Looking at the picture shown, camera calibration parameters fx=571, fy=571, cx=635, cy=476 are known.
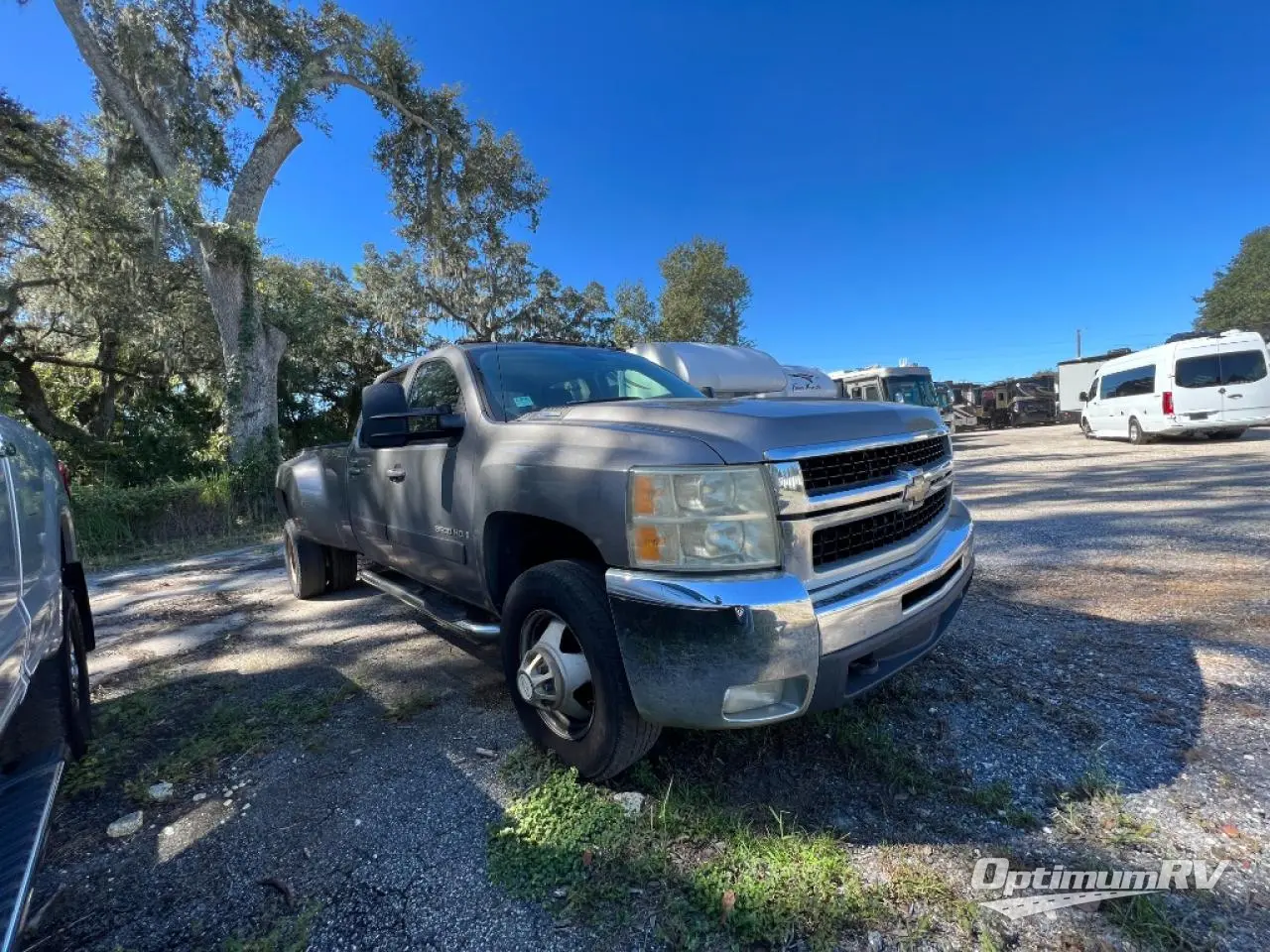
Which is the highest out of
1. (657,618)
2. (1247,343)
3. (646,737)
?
(1247,343)

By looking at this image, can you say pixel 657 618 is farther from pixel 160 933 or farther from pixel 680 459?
pixel 160 933

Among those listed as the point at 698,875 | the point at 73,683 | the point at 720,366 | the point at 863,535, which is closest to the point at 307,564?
the point at 73,683

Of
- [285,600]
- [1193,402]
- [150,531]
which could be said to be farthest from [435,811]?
[1193,402]

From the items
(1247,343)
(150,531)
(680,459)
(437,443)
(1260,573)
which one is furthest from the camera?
(1247,343)

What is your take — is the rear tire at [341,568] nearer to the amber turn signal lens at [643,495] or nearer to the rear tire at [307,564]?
the rear tire at [307,564]

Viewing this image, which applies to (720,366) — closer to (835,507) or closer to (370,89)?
(835,507)

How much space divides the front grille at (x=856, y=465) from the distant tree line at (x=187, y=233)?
11684mm

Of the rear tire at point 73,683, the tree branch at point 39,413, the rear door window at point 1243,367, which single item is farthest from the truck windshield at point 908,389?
the tree branch at point 39,413

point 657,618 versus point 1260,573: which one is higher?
point 657,618

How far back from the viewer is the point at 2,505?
1.93m

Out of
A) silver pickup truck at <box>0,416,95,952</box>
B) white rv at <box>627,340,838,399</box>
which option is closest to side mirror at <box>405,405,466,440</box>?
silver pickup truck at <box>0,416,95,952</box>

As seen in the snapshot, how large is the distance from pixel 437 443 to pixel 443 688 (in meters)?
1.40

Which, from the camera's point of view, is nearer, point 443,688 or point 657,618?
point 657,618

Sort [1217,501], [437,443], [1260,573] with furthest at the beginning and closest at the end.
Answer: [1217,501], [1260,573], [437,443]
